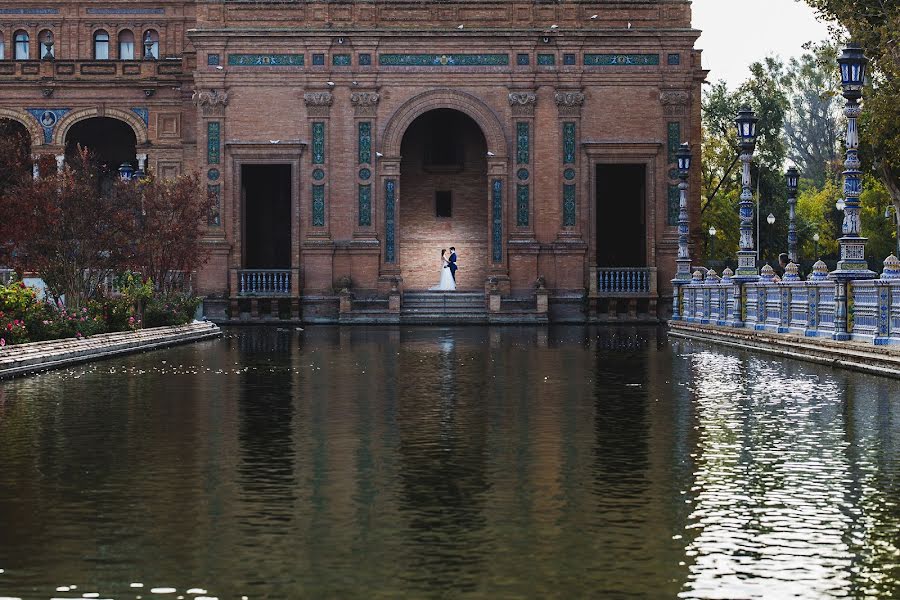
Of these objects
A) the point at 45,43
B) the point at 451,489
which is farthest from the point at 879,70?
the point at 451,489

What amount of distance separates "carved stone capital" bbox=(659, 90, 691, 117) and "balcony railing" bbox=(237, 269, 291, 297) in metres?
15.7

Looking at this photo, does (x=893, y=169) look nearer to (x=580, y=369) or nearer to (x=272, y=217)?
(x=272, y=217)

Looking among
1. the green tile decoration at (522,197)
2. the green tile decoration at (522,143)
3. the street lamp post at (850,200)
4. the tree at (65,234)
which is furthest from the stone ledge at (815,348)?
the green tile decoration at (522,143)

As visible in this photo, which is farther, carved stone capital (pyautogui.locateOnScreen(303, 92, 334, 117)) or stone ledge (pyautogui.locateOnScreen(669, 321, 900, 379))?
carved stone capital (pyautogui.locateOnScreen(303, 92, 334, 117))

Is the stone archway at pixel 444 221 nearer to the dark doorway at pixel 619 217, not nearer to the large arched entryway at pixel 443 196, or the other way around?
the large arched entryway at pixel 443 196

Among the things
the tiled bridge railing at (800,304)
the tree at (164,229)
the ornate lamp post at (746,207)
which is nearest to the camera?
the tiled bridge railing at (800,304)

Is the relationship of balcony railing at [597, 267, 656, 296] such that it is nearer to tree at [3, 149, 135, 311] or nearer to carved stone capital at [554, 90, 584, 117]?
carved stone capital at [554, 90, 584, 117]

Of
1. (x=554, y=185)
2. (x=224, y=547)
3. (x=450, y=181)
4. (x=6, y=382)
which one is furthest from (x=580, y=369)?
(x=450, y=181)

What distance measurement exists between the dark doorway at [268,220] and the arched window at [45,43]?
1173 cm

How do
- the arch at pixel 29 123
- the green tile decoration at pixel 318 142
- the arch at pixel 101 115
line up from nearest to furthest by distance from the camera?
A: 1. the green tile decoration at pixel 318 142
2. the arch at pixel 29 123
3. the arch at pixel 101 115

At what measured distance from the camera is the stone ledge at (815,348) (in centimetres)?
2309

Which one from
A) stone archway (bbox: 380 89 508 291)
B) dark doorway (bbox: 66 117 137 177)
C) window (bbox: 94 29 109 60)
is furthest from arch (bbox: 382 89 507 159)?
window (bbox: 94 29 109 60)

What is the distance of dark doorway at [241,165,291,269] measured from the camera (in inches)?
2357

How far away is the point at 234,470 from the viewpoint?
459 inches
